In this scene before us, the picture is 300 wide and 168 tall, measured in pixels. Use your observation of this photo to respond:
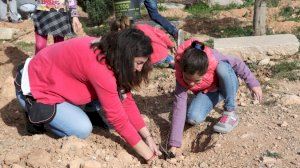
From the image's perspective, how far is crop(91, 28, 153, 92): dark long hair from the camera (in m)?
2.97

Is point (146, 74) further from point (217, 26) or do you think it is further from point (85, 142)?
point (217, 26)

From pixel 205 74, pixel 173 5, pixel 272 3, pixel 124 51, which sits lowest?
pixel 173 5

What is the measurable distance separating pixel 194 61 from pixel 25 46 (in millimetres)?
4013

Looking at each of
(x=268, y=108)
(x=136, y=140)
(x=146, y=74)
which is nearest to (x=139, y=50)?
(x=146, y=74)

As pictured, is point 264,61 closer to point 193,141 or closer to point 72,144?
point 193,141

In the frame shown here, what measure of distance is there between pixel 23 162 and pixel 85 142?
0.46m

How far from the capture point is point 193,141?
398 centimetres

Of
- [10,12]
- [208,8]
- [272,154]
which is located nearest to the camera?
[272,154]

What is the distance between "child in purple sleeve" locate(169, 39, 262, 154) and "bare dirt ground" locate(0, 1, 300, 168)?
0.13m

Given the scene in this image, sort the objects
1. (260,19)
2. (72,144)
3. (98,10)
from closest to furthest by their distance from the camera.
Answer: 1. (72,144)
2. (260,19)
3. (98,10)

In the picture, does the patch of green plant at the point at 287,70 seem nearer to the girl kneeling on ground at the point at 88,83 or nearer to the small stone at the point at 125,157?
the girl kneeling on ground at the point at 88,83

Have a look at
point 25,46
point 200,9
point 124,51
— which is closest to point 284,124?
point 124,51

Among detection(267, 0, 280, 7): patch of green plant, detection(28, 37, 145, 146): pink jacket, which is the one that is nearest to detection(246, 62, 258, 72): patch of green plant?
detection(28, 37, 145, 146): pink jacket

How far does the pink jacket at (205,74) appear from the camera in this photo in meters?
3.59
